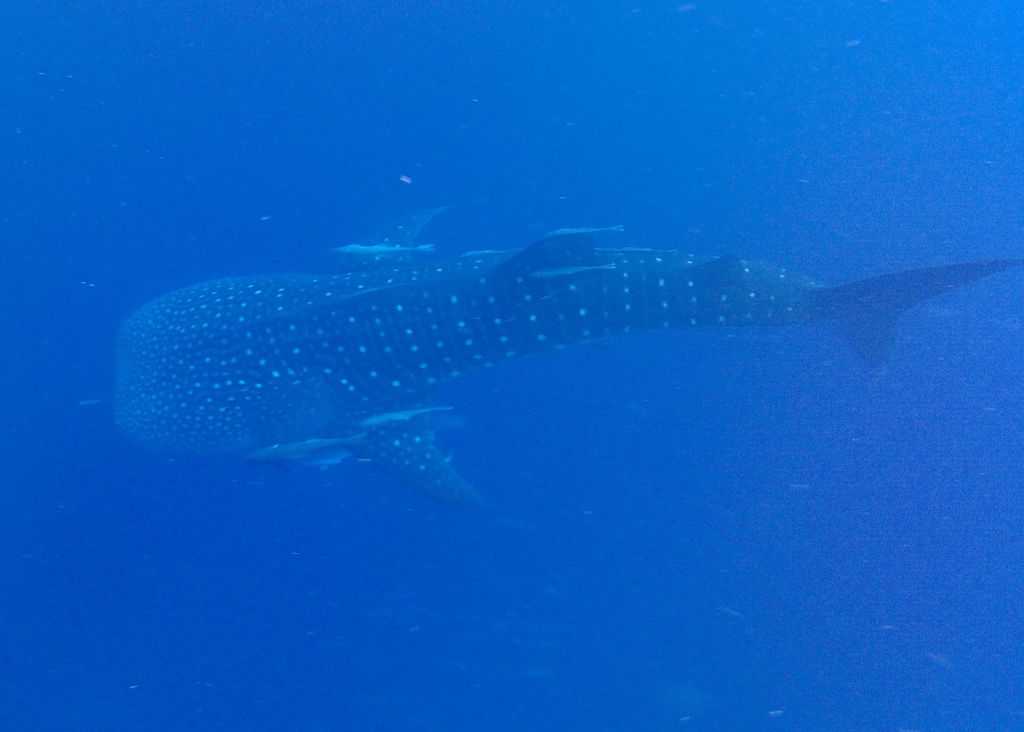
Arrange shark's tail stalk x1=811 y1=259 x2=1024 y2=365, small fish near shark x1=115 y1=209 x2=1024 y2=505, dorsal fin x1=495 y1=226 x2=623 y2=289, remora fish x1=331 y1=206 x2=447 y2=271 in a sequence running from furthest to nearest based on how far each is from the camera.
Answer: remora fish x1=331 y1=206 x2=447 y2=271 → small fish near shark x1=115 y1=209 x2=1024 y2=505 → dorsal fin x1=495 y1=226 x2=623 y2=289 → shark's tail stalk x1=811 y1=259 x2=1024 y2=365

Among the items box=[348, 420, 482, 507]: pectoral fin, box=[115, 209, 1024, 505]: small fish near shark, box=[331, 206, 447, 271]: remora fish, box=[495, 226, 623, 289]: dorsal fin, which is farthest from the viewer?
box=[331, 206, 447, 271]: remora fish

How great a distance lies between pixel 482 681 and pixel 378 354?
336 centimetres

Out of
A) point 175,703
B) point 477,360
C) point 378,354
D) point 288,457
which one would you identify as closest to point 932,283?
point 477,360

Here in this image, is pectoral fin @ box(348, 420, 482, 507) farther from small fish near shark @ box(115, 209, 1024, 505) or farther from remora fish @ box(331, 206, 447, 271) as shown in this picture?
remora fish @ box(331, 206, 447, 271)

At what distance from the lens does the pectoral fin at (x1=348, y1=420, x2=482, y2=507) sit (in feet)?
20.6

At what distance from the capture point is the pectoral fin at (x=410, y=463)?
628cm

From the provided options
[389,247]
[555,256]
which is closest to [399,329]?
[389,247]

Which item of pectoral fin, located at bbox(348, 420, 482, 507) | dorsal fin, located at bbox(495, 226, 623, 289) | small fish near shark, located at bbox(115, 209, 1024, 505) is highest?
dorsal fin, located at bbox(495, 226, 623, 289)

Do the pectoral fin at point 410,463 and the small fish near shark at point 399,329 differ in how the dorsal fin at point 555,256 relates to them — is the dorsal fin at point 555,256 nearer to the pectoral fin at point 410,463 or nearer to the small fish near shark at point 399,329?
the small fish near shark at point 399,329

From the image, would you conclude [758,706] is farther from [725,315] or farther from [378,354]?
[378,354]

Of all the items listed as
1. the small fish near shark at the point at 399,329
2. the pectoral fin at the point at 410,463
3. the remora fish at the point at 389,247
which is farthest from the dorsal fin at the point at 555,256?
the pectoral fin at the point at 410,463

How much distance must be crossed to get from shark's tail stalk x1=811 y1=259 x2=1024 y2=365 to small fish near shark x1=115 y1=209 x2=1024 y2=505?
0.04 feet

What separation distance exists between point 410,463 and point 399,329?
1287 millimetres

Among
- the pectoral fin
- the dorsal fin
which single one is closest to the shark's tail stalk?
the dorsal fin
